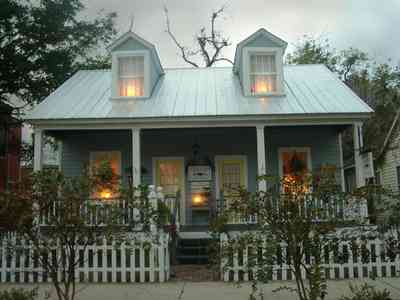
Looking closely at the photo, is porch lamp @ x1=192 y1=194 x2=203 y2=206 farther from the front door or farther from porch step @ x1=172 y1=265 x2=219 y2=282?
porch step @ x1=172 y1=265 x2=219 y2=282

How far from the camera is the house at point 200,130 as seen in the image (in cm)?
1391

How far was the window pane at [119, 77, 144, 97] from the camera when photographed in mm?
14828

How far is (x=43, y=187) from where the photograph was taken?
20.1ft

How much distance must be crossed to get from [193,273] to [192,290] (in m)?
2.06

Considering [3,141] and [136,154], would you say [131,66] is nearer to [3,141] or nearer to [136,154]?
[136,154]

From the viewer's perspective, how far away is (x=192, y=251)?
496 inches

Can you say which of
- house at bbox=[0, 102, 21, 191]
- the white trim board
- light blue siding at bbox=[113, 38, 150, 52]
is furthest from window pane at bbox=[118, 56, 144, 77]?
house at bbox=[0, 102, 21, 191]

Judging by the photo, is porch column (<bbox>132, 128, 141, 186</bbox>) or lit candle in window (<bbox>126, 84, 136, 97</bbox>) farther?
lit candle in window (<bbox>126, 84, 136, 97</bbox>)

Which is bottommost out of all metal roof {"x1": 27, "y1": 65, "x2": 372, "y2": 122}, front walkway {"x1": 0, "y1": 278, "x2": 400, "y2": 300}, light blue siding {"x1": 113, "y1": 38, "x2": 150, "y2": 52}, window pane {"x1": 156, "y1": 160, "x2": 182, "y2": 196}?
front walkway {"x1": 0, "y1": 278, "x2": 400, "y2": 300}

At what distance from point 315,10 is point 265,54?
14.0 meters

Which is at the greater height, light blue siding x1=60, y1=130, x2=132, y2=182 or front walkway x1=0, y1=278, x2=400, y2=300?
light blue siding x1=60, y1=130, x2=132, y2=182

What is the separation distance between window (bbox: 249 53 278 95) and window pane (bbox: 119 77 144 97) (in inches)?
136

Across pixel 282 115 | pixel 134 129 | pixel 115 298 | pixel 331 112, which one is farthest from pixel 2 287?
pixel 331 112

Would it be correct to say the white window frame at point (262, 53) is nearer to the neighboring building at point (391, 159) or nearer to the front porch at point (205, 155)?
the front porch at point (205, 155)
